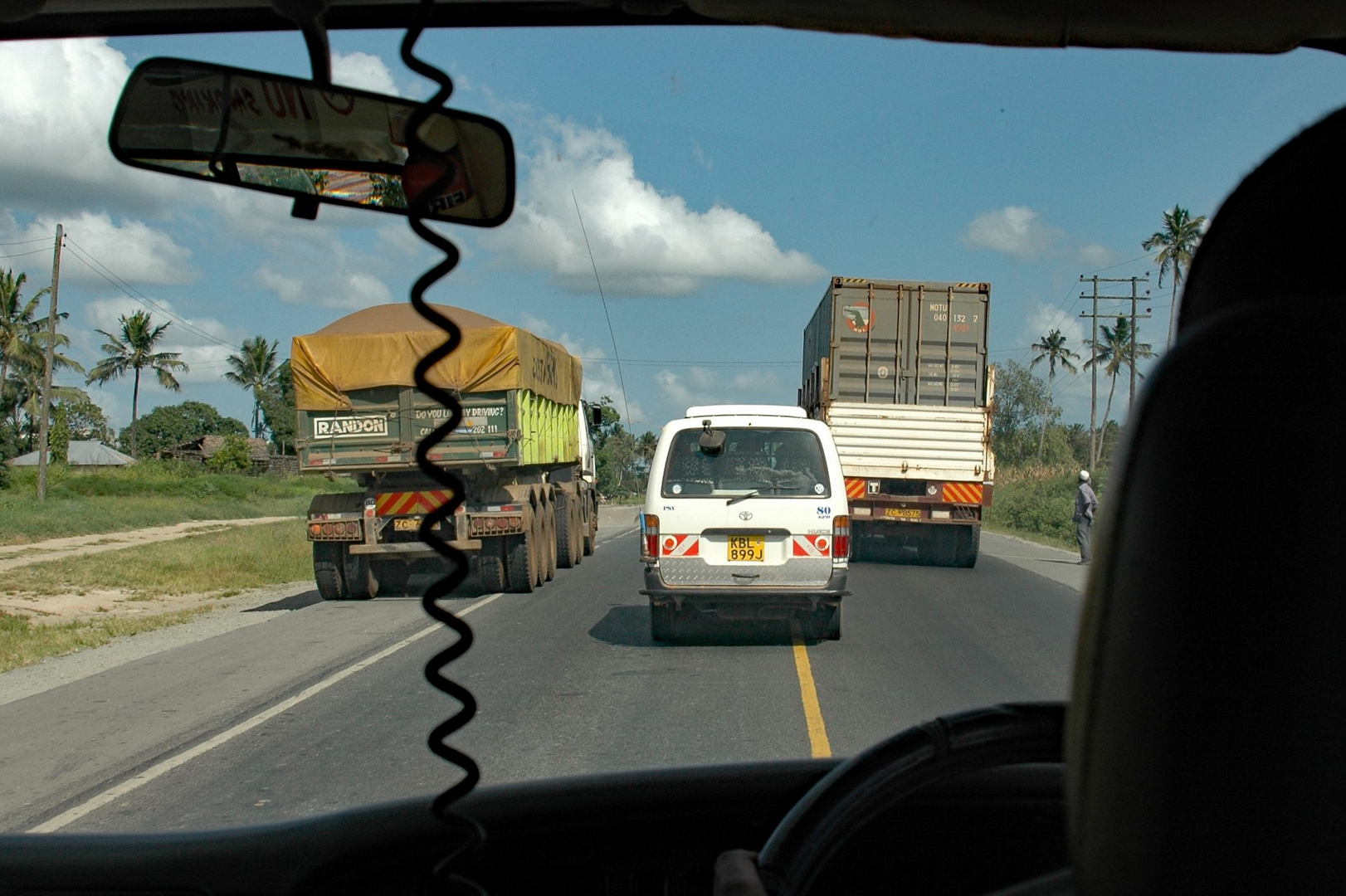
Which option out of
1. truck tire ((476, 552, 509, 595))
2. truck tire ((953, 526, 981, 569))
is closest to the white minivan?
truck tire ((476, 552, 509, 595))

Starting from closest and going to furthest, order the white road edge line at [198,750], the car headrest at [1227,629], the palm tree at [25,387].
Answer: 1. the car headrest at [1227,629]
2. the white road edge line at [198,750]
3. the palm tree at [25,387]

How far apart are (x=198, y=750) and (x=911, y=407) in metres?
13.7

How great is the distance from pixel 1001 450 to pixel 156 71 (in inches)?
1384

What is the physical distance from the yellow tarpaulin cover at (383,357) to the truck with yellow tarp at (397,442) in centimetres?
1

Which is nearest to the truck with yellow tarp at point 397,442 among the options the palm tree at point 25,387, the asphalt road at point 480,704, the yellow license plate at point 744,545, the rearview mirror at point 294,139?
the asphalt road at point 480,704

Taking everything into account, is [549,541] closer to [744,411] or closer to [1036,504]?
[744,411]

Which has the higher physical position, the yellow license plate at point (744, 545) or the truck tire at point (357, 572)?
the yellow license plate at point (744, 545)

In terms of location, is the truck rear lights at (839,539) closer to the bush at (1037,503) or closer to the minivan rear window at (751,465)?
the minivan rear window at (751,465)

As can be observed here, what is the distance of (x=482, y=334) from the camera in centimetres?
1402

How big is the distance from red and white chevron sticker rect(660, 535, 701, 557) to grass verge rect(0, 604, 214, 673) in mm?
5625

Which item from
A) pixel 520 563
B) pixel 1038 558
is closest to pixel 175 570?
pixel 520 563

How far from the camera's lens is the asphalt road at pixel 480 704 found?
562 cm

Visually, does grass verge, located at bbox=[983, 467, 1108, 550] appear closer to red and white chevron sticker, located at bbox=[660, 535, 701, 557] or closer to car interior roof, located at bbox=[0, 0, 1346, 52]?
red and white chevron sticker, located at bbox=[660, 535, 701, 557]

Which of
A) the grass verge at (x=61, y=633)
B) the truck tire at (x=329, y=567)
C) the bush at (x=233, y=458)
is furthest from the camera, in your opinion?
the bush at (x=233, y=458)
